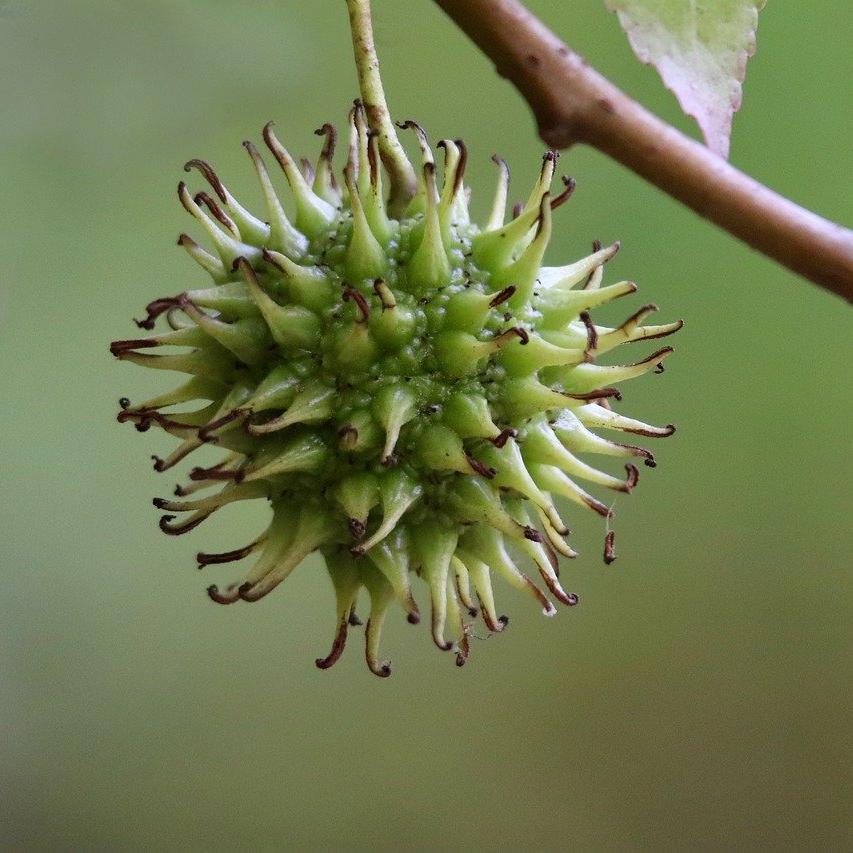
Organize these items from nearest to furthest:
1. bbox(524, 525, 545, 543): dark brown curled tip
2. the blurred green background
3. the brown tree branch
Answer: the brown tree branch → bbox(524, 525, 545, 543): dark brown curled tip → the blurred green background

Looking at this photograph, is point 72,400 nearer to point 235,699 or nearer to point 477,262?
point 235,699

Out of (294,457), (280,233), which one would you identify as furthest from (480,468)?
(280,233)

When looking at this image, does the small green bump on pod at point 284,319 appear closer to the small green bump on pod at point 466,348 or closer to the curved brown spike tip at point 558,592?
the small green bump on pod at point 466,348

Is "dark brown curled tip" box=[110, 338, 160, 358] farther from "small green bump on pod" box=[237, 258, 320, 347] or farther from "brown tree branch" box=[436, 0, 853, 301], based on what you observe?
"brown tree branch" box=[436, 0, 853, 301]

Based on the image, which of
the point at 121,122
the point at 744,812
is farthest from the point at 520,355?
the point at 744,812

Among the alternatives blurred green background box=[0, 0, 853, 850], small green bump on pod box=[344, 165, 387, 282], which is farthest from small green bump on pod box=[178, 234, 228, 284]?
blurred green background box=[0, 0, 853, 850]

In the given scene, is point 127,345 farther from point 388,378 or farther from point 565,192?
point 565,192

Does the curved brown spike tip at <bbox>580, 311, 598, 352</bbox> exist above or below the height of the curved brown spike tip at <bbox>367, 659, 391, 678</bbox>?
above
